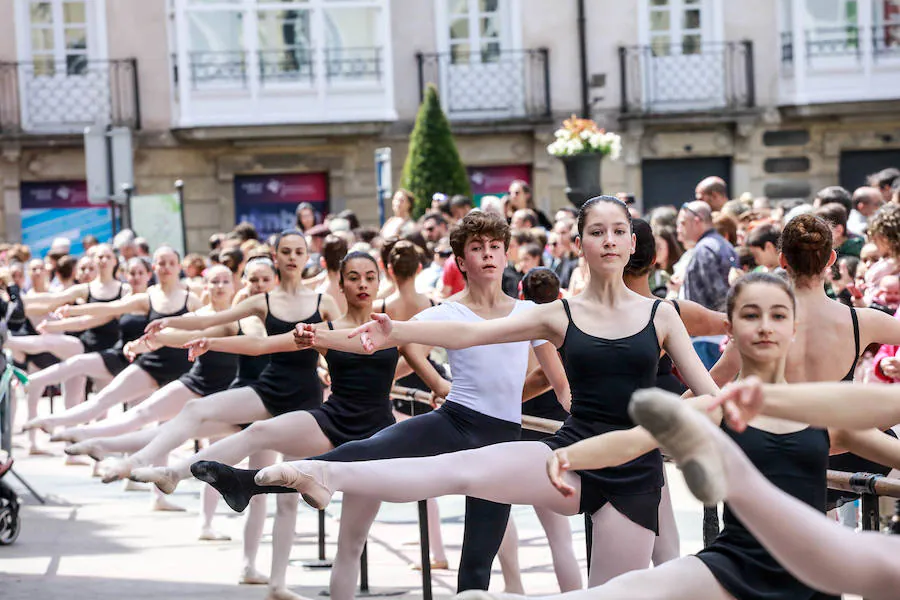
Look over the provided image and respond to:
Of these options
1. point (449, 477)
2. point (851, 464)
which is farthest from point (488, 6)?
point (449, 477)

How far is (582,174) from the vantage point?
59.1 feet

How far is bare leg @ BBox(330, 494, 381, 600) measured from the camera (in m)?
7.30

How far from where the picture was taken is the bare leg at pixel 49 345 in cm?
1528

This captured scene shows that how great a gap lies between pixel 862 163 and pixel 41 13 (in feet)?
48.7

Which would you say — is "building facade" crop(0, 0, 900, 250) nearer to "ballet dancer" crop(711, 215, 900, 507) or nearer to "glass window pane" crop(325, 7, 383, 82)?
"glass window pane" crop(325, 7, 383, 82)

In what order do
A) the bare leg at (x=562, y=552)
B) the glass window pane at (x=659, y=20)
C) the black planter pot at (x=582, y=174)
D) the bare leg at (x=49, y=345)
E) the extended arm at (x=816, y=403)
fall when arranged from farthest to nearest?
the glass window pane at (x=659, y=20) < the black planter pot at (x=582, y=174) < the bare leg at (x=49, y=345) < the bare leg at (x=562, y=552) < the extended arm at (x=816, y=403)

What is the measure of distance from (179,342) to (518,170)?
1906cm

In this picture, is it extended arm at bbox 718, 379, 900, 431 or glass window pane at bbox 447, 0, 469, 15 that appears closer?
extended arm at bbox 718, 379, 900, 431

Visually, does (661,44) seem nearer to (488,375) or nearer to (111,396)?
(111,396)

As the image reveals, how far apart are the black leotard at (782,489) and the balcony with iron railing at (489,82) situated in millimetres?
23065

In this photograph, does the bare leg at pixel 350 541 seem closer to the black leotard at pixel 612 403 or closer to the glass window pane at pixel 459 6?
the black leotard at pixel 612 403

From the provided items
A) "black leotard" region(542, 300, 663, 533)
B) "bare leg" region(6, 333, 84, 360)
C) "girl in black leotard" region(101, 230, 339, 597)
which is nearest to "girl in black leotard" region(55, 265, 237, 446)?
"girl in black leotard" region(101, 230, 339, 597)

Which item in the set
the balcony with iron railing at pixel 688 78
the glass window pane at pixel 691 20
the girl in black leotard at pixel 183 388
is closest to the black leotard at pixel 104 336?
the girl in black leotard at pixel 183 388

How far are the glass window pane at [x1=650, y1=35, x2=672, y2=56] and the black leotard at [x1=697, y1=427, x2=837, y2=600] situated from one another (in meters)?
23.9
